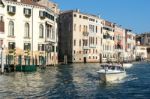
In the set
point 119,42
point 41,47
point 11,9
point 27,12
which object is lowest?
point 41,47

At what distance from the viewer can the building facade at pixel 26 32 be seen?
2163 inches

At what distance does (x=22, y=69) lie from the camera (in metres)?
45.8

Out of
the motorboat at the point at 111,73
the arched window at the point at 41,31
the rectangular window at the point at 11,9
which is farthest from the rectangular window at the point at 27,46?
the motorboat at the point at 111,73

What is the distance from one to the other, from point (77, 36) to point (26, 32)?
81.1 ft

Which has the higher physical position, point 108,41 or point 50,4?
point 50,4

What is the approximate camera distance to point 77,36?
81.6 meters

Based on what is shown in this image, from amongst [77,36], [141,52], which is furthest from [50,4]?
[141,52]

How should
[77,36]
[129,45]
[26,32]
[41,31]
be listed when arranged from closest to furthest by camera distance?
[26,32], [41,31], [77,36], [129,45]

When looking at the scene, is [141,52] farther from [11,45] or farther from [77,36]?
[11,45]

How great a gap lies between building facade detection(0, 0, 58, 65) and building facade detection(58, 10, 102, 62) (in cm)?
1721

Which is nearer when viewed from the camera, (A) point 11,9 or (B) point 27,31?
(A) point 11,9

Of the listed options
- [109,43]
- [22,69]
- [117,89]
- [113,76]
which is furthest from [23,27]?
[109,43]

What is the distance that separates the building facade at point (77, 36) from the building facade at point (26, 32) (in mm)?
17206

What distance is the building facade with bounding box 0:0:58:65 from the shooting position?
54944 millimetres
